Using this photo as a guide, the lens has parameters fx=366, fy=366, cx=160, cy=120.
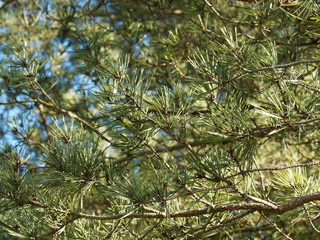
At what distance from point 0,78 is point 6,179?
0.61m

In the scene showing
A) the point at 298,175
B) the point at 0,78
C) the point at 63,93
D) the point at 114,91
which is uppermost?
the point at 63,93

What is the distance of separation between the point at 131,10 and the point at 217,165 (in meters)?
1.14

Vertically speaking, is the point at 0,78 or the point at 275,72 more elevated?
the point at 0,78

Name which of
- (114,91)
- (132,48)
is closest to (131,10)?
(132,48)

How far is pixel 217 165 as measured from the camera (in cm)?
82

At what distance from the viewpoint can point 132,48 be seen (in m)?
1.64

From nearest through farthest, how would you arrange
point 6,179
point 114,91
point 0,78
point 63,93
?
point 114,91 < point 6,179 < point 0,78 < point 63,93

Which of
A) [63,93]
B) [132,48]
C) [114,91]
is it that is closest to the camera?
[114,91]

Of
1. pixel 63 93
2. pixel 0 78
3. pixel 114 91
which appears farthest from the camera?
pixel 63 93

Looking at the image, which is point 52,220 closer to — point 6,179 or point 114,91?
point 6,179

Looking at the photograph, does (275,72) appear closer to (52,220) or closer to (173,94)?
(173,94)

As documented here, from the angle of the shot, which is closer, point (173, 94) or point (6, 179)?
point (173, 94)

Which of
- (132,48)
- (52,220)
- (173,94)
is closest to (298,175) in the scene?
(173,94)

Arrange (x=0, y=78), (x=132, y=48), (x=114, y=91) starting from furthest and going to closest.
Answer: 1. (x=132, y=48)
2. (x=0, y=78)
3. (x=114, y=91)
